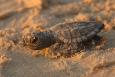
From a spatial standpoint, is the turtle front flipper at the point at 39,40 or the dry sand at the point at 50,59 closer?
the dry sand at the point at 50,59

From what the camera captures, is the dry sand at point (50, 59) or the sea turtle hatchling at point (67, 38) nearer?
the dry sand at point (50, 59)

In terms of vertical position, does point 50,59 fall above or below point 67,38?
below

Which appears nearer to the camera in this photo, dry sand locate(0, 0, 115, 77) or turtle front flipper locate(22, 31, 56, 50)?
dry sand locate(0, 0, 115, 77)

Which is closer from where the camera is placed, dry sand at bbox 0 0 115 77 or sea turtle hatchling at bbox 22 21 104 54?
dry sand at bbox 0 0 115 77

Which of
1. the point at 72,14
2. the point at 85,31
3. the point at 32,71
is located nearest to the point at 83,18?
the point at 72,14
